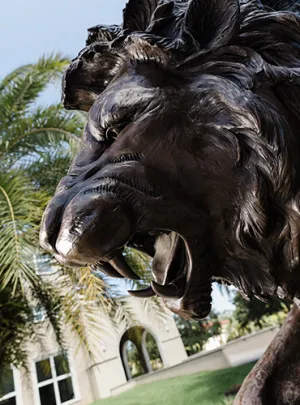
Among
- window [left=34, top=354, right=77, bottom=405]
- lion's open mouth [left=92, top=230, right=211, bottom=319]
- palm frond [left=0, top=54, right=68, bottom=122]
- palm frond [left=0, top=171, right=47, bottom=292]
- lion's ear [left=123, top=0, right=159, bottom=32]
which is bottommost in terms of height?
lion's open mouth [left=92, top=230, right=211, bottom=319]

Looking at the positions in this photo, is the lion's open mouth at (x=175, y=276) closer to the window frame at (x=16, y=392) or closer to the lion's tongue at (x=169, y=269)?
the lion's tongue at (x=169, y=269)

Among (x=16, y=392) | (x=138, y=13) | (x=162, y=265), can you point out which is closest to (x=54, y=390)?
(x=16, y=392)

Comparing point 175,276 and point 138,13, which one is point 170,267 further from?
point 138,13

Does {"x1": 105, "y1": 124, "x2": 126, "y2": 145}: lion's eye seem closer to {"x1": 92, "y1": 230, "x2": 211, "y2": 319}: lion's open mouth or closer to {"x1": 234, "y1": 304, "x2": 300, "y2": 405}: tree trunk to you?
{"x1": 92, "y1": 230, "x2": 211, "y2": 319}: lion's open mouth

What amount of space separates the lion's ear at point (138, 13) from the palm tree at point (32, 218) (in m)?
2.62

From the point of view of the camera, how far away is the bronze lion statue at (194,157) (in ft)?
1.78

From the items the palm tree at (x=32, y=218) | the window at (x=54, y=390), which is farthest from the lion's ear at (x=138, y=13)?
the window at (x=54, y=390)

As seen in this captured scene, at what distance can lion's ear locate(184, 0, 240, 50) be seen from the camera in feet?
1.92

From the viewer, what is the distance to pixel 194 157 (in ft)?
1.97

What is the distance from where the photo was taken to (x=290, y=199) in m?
0.55

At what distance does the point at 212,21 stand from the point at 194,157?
24cm

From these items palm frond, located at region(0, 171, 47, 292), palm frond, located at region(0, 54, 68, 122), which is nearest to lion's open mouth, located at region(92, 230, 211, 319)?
palm frond, located at region(0, 171, 47, 292)

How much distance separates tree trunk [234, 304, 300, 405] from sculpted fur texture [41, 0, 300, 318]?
250 mm

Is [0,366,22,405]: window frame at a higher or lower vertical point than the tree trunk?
higher
